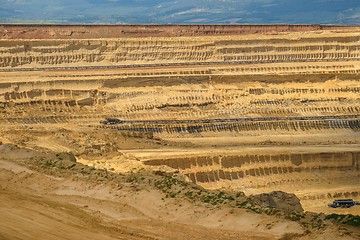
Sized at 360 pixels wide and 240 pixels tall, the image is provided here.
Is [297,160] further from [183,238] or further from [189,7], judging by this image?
[189,7]

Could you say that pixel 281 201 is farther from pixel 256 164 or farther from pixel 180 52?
pixel 180 52

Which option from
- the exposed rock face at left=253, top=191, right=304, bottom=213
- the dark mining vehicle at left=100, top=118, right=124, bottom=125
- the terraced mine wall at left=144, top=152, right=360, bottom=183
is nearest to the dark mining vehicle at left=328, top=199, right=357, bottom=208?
the terraced mine wall at left=144, top=152, right=360, bottom=183

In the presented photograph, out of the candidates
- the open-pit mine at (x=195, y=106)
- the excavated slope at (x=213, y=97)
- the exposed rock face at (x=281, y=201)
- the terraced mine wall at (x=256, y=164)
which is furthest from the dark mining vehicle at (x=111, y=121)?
the exposed rock face at (x=281, y=201)

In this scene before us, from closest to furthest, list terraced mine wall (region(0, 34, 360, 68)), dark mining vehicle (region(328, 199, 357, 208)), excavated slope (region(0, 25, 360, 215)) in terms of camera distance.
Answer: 1. dark mining vehicle (region(328, 199, 357, 208))
2. excavated slope (region(0, 25, 360, 215))
3. terraced mine wall (region(0, 34, 360, 68))

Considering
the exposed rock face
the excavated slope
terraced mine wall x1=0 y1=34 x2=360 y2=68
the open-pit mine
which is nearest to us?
the exposed rock face

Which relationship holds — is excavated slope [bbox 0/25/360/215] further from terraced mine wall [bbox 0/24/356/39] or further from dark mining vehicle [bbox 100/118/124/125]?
dark mining vehicle [bbox 100/118/124/125]

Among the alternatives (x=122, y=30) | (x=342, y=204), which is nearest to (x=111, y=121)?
(x=342, y=204)

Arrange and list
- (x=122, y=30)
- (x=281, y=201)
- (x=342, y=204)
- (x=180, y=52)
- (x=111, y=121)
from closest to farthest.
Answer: (x=281, y=201)
(x=342, y=204)
(x=111, y=121)
(x=180, y=52)
(x=122, y=30)
